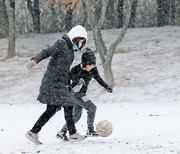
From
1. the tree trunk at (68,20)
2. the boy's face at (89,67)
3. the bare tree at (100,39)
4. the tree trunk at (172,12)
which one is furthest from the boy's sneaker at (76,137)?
the tree trunk at (68,20)

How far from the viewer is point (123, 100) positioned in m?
18.8

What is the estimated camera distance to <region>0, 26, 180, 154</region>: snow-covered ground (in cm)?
773

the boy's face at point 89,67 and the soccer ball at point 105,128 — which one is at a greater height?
the boy's face at point 89,67

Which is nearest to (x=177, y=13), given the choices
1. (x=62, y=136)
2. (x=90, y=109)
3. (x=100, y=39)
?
(x=100, y=39)

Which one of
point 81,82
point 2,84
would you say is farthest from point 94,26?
point 81,82

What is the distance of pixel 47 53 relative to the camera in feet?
24.2

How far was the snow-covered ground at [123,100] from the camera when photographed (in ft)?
25.4

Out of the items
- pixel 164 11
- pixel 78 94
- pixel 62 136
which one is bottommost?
pixel 62 136

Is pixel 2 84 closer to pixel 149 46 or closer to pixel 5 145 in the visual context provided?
pixel 149 46

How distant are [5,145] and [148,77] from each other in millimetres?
14755

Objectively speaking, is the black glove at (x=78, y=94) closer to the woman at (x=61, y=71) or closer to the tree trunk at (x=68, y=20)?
the woman at (x=61, y=71)

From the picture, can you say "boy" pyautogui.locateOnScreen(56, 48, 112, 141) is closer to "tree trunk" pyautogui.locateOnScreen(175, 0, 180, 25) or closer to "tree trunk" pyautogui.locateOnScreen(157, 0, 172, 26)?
"tree trunk" pyautogui.locateOnScreen(157, 0, 172, 26)

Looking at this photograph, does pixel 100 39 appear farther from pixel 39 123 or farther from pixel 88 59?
pixel 39 123

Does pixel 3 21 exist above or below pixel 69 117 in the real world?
above
